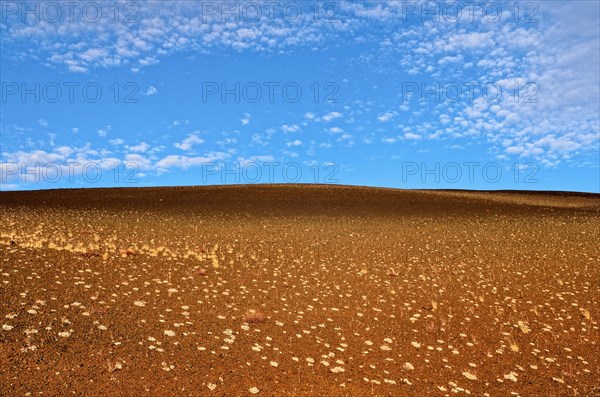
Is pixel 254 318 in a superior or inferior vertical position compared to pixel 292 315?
superior

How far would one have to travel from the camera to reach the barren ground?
8.78 metres

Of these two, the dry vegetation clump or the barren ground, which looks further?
the dry vegetation clump

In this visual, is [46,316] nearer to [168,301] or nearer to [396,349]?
[168,301]

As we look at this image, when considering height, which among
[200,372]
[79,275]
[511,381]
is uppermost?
[79,275]

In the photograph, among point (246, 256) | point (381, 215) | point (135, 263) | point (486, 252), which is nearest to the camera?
point (135, 263)

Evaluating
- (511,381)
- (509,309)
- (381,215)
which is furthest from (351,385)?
(381,215)

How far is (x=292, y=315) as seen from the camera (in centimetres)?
1253

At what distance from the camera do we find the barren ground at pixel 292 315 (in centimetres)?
878

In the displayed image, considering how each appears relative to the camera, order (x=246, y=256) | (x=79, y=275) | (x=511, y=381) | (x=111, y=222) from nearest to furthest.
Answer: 1. (x=511, y=381)
2. (x=79, y=275)
3. (x=246, y=256)
4. (x=111, y=222)

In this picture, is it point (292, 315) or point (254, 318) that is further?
point (292, 315)

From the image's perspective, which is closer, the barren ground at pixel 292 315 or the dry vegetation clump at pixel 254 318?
the barren ground at pixel 292 315

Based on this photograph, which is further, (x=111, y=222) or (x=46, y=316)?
(x=111, y=222)

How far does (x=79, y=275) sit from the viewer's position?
13898mm

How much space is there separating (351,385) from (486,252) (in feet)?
53.3
